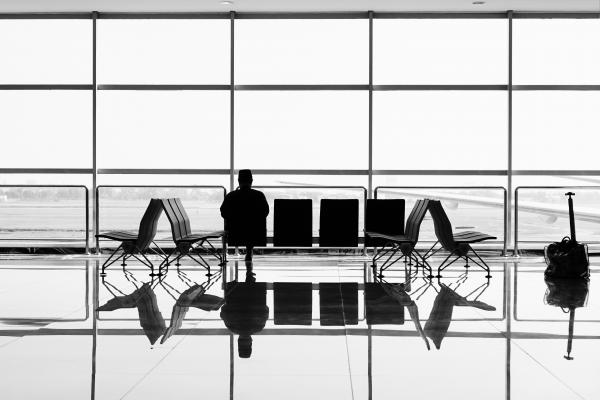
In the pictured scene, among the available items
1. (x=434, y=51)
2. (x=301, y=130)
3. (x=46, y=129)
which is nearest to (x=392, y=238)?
(x=301, y=130)

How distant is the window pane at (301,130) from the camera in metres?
Answer: 10.2

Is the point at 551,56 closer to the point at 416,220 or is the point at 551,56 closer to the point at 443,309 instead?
the point at 416,220

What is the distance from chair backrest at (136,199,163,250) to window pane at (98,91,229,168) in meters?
2.06

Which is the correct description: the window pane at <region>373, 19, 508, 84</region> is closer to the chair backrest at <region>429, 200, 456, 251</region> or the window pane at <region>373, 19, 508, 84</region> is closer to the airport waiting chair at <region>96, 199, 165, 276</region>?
the chair backrest at <region>429, 200, 456, 251</region>

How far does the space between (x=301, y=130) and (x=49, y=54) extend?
3956mm

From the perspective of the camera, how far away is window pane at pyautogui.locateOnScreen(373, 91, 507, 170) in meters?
10.2

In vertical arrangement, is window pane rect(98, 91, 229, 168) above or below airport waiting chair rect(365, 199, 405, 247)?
above

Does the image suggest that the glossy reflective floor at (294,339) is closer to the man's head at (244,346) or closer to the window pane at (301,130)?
the man's head at (244,346)

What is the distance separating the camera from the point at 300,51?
1387 cm

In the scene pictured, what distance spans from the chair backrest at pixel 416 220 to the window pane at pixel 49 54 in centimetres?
463

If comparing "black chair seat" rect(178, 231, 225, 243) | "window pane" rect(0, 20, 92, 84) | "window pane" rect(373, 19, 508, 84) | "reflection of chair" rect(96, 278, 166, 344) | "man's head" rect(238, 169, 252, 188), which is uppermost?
"window pane" rect(373, 19, 508, 84)

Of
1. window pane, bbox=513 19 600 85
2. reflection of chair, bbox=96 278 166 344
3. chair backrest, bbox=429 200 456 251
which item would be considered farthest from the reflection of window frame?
window pane, bbox=513 19 600 85
